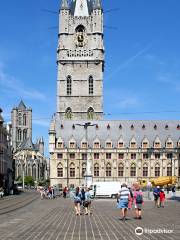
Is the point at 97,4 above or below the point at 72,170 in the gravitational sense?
above

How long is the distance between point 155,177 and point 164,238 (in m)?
101

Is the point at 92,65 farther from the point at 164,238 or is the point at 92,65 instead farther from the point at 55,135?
the point at 164,238

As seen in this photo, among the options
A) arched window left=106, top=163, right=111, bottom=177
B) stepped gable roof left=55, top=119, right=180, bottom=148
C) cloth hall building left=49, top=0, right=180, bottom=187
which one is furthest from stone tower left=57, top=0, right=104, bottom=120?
arched window left=106, top=163, right=111, bottom=177

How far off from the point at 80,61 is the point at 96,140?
85.4ft

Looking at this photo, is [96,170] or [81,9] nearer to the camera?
[96,170]

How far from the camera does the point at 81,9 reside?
148 metres

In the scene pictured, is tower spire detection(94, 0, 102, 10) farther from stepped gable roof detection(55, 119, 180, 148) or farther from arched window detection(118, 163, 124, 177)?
arched window detection(118, 163, 124, 177)

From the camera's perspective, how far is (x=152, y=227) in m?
22.7

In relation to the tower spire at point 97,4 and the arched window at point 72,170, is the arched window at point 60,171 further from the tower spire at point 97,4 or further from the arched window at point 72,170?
the tower spire at point 97,4

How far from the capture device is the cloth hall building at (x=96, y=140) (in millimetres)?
118000

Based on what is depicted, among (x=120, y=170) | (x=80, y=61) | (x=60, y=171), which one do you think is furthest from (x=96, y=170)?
(x=80, y=61)

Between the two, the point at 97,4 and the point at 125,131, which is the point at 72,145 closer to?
the point at 125,131

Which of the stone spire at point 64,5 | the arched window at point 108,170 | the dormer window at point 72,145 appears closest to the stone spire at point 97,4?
the stone spire at point 64,5

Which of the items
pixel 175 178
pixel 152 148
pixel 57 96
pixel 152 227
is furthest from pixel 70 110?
pixel 152 227
